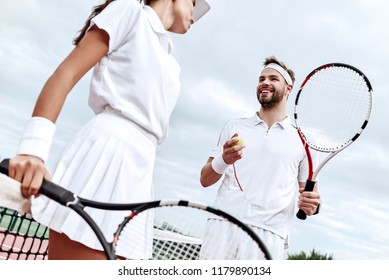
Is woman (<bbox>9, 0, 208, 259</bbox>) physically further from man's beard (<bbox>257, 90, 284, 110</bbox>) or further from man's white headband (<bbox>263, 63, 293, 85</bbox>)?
man's white headband (<bbox>263, 63, 293, 85</bbox>)

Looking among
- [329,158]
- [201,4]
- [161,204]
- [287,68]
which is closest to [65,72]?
[161,204]

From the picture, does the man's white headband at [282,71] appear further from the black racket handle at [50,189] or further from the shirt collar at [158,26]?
the black racket handle at [50,189]

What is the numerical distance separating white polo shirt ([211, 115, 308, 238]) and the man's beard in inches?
3.5

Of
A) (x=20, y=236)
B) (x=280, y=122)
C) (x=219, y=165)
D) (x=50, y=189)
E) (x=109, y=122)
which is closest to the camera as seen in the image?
(x=50, y=189)

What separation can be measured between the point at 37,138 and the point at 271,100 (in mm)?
1357

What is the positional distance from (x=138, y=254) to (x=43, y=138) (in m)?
0.27

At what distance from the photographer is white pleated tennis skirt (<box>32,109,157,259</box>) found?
0.81m

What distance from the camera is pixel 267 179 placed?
1.77 metres

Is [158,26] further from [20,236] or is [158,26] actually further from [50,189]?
[20,236]

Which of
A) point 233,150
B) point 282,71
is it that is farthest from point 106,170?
point 282,71

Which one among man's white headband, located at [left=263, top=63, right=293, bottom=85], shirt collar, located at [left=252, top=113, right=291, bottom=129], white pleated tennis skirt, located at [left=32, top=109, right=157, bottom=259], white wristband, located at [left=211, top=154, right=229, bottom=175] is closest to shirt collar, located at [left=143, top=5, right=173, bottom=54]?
white pleated tennis skirt, located at [left=32, top=109, right=157, bottom=259]

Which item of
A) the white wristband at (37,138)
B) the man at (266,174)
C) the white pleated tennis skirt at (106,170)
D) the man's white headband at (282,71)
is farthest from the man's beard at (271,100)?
the white wristband at (37,138)

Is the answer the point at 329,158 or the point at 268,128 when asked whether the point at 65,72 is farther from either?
the point at 268,128
